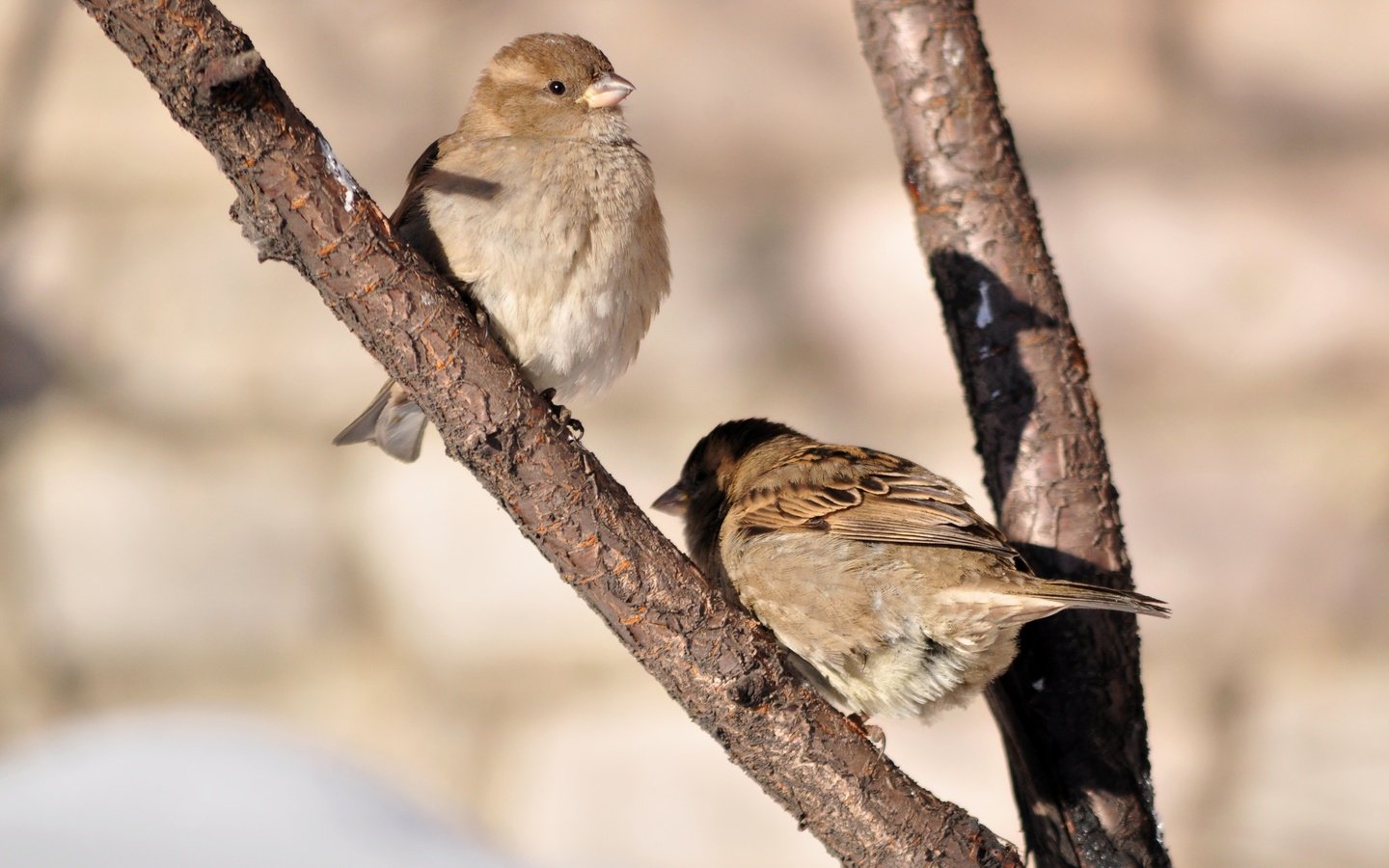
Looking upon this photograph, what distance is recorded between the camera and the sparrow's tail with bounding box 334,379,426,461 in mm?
2711

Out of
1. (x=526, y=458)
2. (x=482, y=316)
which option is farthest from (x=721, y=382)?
(x=526, y=458)

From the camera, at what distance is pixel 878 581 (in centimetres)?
267

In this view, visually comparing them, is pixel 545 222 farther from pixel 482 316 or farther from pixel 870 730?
pixel 870 730

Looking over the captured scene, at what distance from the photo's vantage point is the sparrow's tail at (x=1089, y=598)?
87.0 inches

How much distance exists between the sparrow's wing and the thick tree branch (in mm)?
538

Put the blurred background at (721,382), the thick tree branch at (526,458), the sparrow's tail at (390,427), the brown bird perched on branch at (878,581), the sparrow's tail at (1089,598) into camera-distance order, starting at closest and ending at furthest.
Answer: the thick tree branch at (526,458), the sparrow's tail at (1089,598), the brown bird perched on branch at (878,581), the sparrow's tail at (390,427), the blurred background at (721,382)

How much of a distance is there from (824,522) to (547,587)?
313cm

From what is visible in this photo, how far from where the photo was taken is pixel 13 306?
575 centimetres

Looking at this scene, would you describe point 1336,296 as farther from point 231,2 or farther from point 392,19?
point 231,2

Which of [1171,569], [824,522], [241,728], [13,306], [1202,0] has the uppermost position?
[1202,0]

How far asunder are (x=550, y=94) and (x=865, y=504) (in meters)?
1.13

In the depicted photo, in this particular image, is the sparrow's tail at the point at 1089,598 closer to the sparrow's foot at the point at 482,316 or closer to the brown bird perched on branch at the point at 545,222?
the brown bird perched on branch at the point at 545,222

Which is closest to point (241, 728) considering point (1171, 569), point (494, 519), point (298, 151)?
point (494, 519)

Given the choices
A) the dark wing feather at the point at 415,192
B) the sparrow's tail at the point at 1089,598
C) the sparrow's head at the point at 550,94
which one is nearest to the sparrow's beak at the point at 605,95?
the sparrow's head at the point at 550,94
